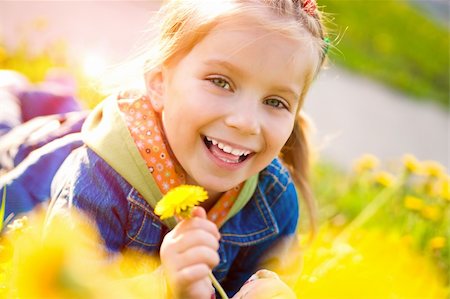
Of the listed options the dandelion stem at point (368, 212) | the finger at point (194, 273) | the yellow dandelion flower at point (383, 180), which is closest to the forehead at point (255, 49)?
the finger at point (194, 273)

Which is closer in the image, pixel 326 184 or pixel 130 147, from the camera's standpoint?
pixel 130 147

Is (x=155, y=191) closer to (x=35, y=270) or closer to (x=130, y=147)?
(x=130, y=147)

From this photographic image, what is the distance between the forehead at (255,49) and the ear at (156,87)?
146 mm

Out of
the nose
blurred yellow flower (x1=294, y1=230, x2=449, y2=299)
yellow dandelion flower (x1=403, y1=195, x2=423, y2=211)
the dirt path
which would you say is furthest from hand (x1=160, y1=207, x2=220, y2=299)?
the dirt path

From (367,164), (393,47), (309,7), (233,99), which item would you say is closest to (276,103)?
(233,99)

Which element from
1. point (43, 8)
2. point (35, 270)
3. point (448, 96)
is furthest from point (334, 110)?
point (35, 270)

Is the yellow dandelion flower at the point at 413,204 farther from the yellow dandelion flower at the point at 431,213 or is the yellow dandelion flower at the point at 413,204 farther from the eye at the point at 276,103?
the eye at the point at 276,103

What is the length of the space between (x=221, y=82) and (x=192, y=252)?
0.42 m

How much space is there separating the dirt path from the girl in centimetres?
207

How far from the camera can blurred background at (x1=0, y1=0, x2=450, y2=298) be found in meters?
2.00

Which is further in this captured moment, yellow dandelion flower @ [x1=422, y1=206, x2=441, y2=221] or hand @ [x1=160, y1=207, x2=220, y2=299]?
yellow dandelion flower @ [x1=422, y1=206, x2=441, y2=221]

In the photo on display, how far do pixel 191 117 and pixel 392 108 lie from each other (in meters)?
3.70

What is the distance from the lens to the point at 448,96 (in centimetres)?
534

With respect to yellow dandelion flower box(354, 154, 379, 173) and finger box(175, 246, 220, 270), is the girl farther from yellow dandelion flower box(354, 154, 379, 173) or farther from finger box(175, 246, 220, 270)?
yellow dandelion flower box(354, 154, 379, 173)
